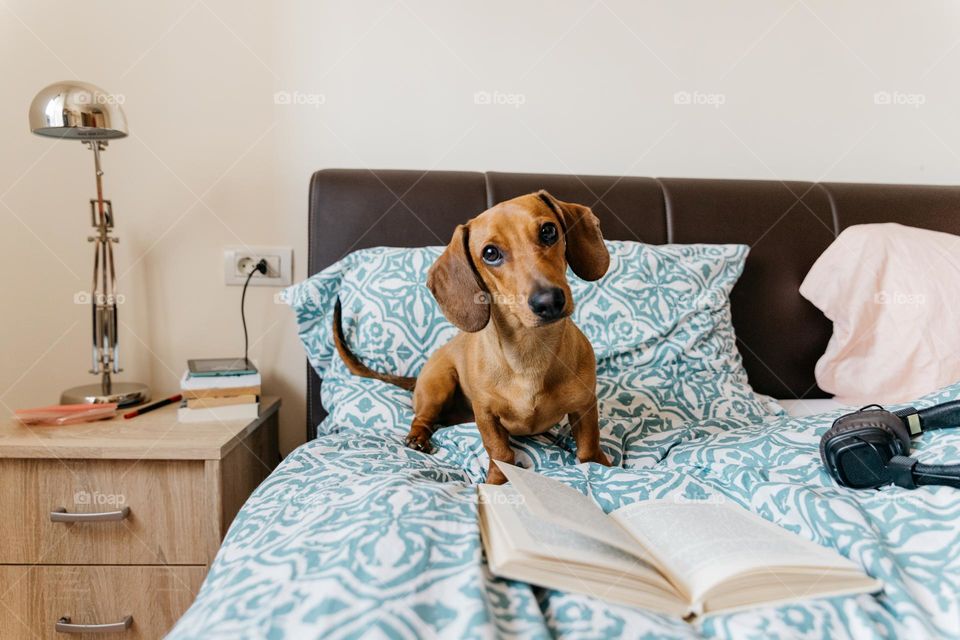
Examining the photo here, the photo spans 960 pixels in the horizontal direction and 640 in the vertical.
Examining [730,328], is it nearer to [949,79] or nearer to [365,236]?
[365,236]

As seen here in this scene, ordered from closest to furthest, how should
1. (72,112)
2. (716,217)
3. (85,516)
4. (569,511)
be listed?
(569,511) < (85,516) < (72,112) < (716,217)

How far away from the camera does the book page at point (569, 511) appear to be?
28.2 inches

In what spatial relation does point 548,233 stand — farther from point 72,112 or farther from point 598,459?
point 72,112

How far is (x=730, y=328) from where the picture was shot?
160 centimetres

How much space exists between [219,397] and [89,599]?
0.47m

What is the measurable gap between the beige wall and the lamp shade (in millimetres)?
300

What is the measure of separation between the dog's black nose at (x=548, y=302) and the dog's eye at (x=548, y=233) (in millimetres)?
118

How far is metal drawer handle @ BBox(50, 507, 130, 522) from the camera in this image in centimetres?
126

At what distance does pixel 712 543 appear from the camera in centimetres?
73

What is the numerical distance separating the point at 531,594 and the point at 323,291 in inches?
42.5

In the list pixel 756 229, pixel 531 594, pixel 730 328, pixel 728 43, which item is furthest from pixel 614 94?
pixel 531 594

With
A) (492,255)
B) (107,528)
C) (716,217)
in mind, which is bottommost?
(107,528)

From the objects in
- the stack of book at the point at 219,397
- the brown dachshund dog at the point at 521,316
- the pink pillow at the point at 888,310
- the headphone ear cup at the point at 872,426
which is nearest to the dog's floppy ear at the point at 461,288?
the brown dachshund dog at the point at 521,316

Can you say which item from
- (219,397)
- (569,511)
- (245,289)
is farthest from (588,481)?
(245,289)
